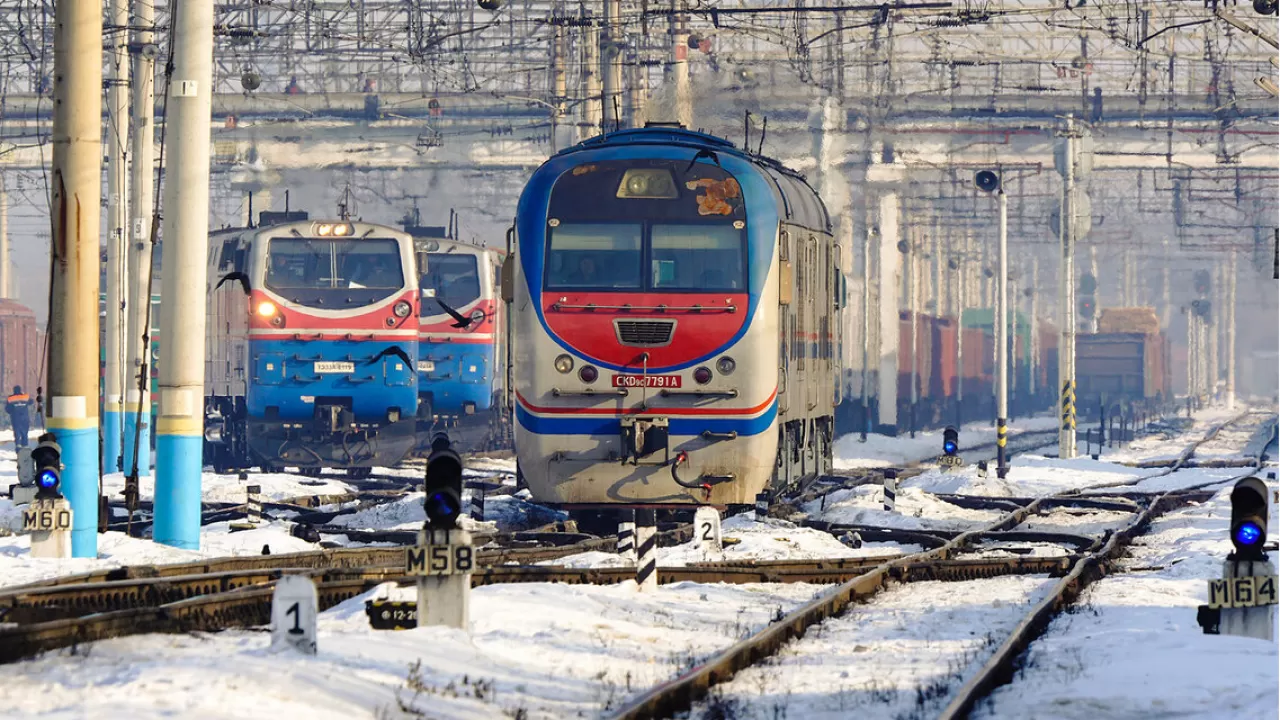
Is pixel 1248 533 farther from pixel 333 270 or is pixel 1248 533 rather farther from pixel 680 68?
pixel 680 68

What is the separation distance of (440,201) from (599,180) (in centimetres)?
5676

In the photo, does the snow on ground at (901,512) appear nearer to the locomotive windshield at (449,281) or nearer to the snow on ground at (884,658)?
the locomotive windshield at (449,281)

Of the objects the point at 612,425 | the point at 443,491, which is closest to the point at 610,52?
the point at 612,425

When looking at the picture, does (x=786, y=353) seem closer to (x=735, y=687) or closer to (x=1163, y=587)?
(x=1163, y=587)

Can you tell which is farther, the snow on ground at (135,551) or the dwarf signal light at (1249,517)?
the snow on ground at (135,551)

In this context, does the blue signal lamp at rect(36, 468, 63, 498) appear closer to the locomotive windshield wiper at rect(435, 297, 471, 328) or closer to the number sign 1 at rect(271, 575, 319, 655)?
the locomotive windshield wiper at rect(435, 297, 471, 328)

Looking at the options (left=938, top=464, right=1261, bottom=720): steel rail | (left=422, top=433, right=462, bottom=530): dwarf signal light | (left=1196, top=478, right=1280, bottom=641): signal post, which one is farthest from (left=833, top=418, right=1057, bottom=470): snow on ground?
(left=422, top=433, right=462, bottom=530): dwarf signal light

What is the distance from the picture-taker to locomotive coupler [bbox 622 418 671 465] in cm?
1628

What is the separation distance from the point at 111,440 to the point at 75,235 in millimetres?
13366

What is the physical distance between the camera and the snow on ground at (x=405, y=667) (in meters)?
7.39

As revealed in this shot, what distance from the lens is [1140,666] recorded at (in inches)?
357

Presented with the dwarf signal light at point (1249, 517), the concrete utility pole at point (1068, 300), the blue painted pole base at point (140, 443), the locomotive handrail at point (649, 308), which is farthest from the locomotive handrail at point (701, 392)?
the concrete utility pole at point (1068, 300)

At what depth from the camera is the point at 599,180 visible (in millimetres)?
16609

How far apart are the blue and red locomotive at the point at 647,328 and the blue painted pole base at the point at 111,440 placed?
11578mm
